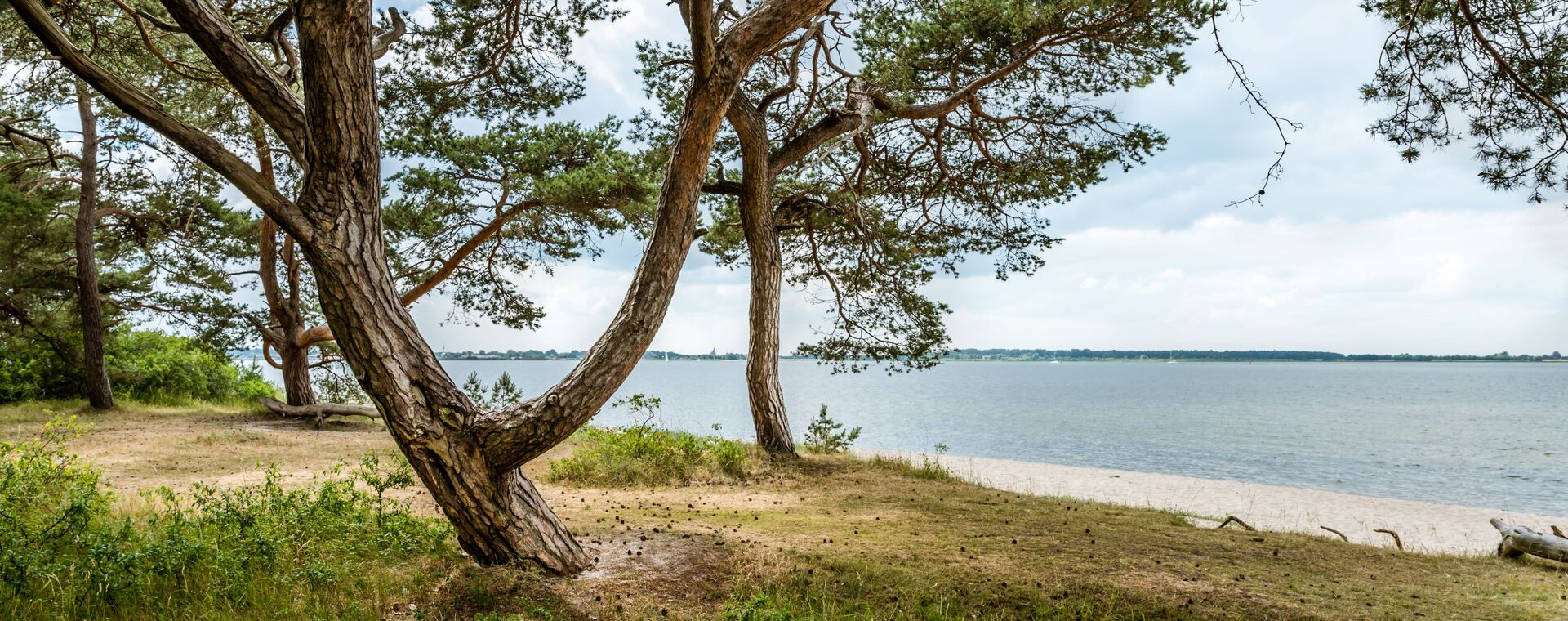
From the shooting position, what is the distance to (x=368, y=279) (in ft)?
12.2

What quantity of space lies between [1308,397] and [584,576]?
5956 centimetres

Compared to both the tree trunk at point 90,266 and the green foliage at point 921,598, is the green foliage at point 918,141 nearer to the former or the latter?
the green foliage at point 921,598

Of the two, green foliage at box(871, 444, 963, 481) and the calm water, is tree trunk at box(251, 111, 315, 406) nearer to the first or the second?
the calm water

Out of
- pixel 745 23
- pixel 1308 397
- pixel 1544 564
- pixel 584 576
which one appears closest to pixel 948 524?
pixel 584 576

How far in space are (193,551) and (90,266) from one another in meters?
13.3

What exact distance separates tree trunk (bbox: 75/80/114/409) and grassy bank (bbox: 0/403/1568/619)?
803cm

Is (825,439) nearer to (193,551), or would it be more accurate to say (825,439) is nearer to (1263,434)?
(193,551)

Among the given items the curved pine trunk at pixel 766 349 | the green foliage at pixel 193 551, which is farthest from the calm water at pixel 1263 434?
the green foliage at pixel 193 551

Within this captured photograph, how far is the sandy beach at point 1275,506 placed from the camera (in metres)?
8.77

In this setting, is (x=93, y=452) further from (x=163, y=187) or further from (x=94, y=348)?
(x=163, y=187)

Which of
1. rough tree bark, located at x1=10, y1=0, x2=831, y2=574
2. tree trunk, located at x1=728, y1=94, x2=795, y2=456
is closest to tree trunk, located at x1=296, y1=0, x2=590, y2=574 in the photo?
rough tree bark, located at x1=10, y1=0, x2=831, y2=574

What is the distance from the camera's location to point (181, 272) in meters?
14.9

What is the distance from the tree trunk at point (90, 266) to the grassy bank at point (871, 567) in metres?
8.03

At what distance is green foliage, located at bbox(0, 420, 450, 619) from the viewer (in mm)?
3443
